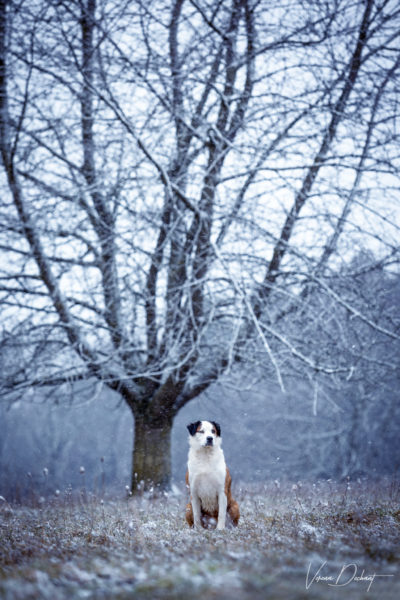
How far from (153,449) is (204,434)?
536 cm

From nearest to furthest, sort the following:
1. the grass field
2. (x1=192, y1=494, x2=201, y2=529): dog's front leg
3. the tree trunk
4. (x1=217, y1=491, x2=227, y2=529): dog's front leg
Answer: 1. the grass field
2. (x1=217, y1=491, x2=227, y2=529): dog's front leg
3. (x1=192, y1=494, x2=201, y2=529): dog's front leg
4. the tree trunk

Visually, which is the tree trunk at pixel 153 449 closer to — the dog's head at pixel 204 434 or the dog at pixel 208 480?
the dog at pixel 208 480

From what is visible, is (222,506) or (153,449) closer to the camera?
(222,506)

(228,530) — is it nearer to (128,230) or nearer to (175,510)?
(175,510)

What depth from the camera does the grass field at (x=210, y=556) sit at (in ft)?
8.09

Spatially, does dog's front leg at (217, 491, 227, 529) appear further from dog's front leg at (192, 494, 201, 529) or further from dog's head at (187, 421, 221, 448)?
dog's head at (187, 421, 221, 448)

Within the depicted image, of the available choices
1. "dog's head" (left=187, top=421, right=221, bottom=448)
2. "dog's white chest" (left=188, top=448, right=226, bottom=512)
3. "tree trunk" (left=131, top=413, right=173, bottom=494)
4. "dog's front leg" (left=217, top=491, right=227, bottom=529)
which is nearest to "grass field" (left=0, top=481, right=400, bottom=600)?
"dog's front leg" (left=217, top=491, right=227, bottom=529)

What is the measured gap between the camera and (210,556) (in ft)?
10.6

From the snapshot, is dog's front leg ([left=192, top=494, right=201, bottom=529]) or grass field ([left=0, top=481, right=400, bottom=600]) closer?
grass field ([left=0, top=481, right=400, bottom=600])

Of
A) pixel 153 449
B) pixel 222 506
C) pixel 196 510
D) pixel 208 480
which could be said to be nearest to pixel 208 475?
pixel 208 480

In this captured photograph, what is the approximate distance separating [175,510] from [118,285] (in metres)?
3.96

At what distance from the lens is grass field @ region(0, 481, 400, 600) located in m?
2.47

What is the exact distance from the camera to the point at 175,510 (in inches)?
256

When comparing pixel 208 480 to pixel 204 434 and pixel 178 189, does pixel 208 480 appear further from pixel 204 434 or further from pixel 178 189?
pixel 178 189
